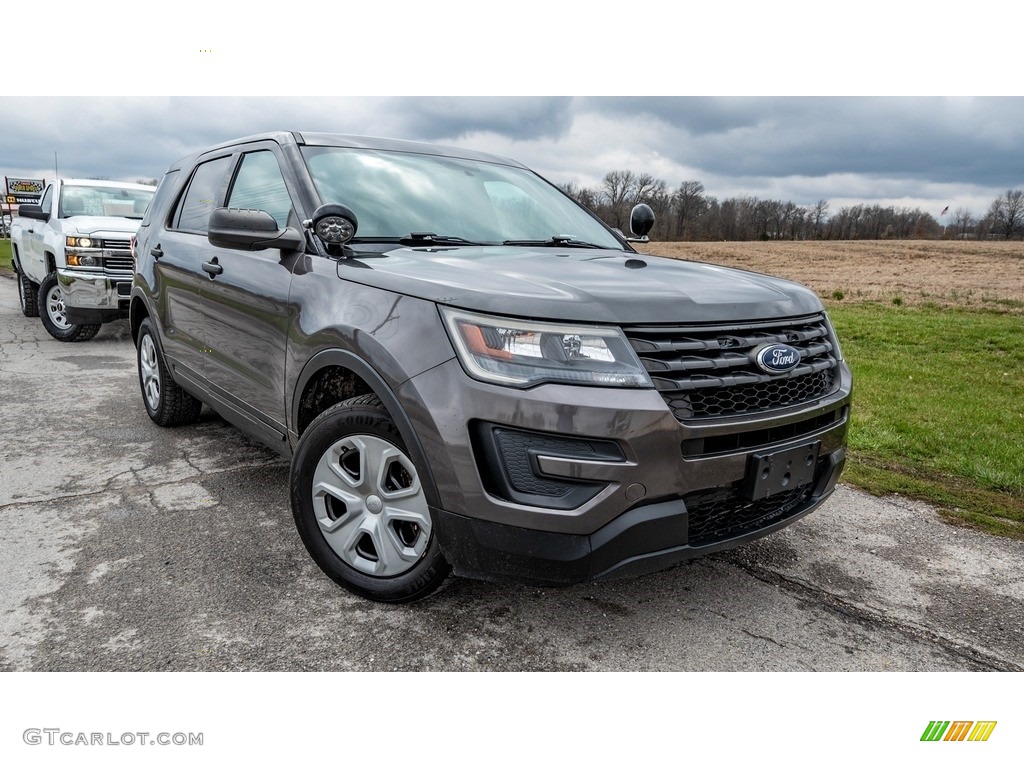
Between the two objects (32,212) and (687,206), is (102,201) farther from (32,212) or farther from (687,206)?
(687,206)

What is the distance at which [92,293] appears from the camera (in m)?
8.41

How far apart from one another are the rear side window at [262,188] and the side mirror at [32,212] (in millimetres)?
6650

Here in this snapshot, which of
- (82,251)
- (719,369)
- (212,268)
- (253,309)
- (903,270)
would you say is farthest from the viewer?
(903,270)

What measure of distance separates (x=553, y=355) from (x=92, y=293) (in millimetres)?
7833

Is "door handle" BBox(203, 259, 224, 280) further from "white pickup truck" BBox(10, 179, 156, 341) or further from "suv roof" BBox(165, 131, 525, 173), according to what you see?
"white pickup truck" BBox(10, 179, 156, 341)

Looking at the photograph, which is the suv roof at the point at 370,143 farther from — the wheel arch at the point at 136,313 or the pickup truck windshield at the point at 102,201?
the pickup truck windshield at the point at 102,201

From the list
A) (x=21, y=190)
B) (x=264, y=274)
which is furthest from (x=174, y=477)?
(x=21, y=190)

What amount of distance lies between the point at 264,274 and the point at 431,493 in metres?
1.47

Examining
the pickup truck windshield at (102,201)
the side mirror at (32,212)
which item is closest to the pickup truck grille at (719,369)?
the pickup truck windshield at (102,201)

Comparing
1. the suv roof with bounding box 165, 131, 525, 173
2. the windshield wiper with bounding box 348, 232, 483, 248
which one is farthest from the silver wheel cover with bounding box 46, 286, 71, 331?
the windshield wiper with bounding box 348, 232, 483, 248

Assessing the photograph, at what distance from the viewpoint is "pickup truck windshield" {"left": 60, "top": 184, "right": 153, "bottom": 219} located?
9.55 meters

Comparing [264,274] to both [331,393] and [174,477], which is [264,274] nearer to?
[331,393]

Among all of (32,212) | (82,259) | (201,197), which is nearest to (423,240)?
(201,197)

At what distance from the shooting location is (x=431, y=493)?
7.73ft
